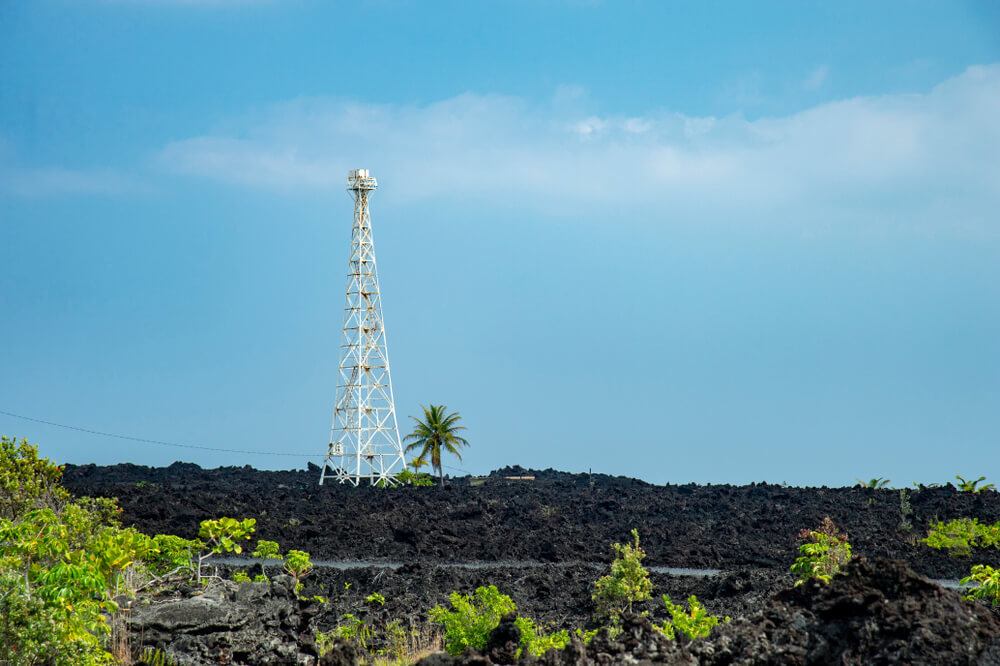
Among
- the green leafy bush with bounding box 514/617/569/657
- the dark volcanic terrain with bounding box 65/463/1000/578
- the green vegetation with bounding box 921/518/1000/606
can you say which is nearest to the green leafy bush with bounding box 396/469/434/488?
the dark volcanic terrain with bounding box 65/463/1000/578

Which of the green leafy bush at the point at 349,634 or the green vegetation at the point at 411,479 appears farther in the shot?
the green vegetation at the point at 411,479

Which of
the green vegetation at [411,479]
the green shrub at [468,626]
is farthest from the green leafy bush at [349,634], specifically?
the green vegetation at [411,479]

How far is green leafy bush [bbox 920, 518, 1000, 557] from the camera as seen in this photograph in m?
33.8

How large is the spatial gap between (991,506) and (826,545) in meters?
23.0

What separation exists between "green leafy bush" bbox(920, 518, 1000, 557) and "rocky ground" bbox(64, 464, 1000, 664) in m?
0.46

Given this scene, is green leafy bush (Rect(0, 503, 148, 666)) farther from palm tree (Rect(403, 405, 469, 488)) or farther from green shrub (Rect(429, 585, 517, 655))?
palm tree (Rect(403, 405, 469, 488))

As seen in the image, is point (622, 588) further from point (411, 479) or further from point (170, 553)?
point (411, 479)

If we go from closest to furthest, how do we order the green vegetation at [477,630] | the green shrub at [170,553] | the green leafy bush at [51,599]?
the green leafy bush at [51,599] → the green vegetation at [477,630] → the green shrub at [170,553]

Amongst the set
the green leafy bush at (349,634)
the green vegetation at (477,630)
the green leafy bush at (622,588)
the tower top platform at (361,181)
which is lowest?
the green leafy bush at (349,634)

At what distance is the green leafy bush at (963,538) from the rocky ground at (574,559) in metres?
0.46

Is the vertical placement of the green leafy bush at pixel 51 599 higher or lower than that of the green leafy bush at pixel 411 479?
lower

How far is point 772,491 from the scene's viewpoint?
5428cm

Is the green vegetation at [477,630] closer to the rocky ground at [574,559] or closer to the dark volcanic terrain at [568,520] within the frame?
the rocky ground at [574,559]

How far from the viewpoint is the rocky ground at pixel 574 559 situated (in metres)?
12.6
